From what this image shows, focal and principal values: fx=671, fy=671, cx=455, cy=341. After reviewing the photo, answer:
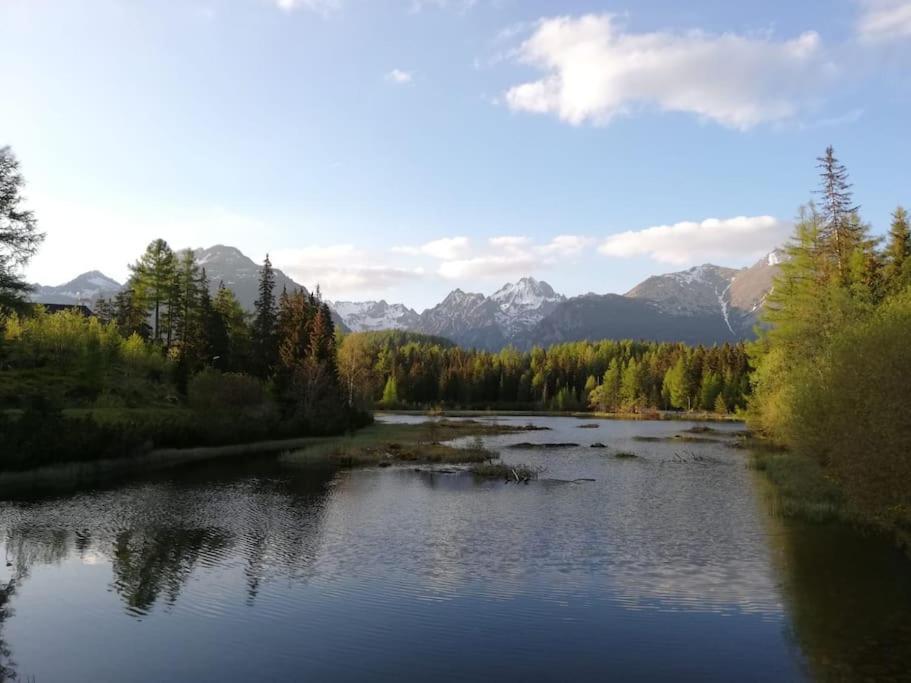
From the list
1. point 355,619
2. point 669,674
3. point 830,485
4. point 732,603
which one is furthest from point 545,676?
point 830,485

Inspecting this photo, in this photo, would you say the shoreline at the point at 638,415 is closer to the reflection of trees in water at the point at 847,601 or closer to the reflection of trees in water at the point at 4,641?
the reflection of trees in water at the point at 847,601

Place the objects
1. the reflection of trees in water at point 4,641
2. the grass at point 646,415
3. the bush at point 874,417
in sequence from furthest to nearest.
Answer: the grass at point 646,415
the bush at point 874,417
the reflection of trees in water at point 4,641

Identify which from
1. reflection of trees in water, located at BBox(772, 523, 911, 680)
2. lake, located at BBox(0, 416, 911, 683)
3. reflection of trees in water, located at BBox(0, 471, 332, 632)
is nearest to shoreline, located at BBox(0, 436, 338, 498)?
lake, located at BBox(0, 416, 911, 683)

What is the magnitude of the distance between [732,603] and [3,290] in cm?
4696

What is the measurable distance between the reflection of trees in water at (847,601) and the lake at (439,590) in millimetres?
93

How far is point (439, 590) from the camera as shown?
22.9 metres

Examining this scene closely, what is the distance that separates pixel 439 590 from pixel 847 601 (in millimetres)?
13142

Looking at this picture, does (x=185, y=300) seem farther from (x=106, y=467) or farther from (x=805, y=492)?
(x=805, y=492)

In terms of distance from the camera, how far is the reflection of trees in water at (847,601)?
16.7m

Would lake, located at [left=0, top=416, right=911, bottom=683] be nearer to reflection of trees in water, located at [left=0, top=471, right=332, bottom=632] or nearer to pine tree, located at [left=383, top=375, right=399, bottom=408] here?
reflection of trees in water, located at [left=0, top=471, right=332, bottom=632]

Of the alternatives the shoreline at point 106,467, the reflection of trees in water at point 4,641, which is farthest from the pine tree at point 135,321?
the reflection of trees in water at point 4,641

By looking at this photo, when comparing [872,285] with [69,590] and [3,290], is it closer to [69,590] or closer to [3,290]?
[69,590]

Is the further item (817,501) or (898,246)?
(898,246)

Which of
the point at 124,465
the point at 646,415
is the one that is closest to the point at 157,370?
the point at 124,465
